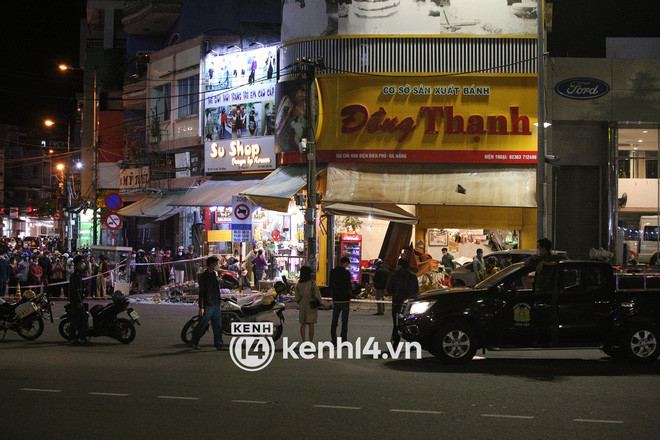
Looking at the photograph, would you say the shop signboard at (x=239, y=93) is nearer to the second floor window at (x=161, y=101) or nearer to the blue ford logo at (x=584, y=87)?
the second floor window at (x=161, y=101)

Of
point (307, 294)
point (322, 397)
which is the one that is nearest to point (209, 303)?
point (307, 294)

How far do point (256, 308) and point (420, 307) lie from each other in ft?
13.3

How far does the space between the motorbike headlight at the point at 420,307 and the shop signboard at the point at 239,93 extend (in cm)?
1975

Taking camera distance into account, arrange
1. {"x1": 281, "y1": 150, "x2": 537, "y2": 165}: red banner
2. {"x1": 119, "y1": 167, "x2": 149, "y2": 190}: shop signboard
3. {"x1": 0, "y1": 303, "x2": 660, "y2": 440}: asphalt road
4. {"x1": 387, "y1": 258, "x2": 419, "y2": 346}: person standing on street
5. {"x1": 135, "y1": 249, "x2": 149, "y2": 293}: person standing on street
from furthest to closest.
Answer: {"x1": 119, "y1": 167, "x2": 149, "y2": 190}: shop signboard, {"x1": 135, "y1": 249, "x2": 149, "y2": 293}: person standing on street, {"x1": 281, "y1": 150, "x2": 537, "y2": 165}: red banner, {"x1": 387, "y1": 258, "x2": 419, "y2": 346}: person standing on street, {"x1": 0, "y1": 303, "x2": 660, "y2": 440}: asphalt road

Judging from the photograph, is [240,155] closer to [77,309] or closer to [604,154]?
[604,154]

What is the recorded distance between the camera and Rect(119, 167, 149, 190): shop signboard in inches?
1570

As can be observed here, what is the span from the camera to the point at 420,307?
12.6 m

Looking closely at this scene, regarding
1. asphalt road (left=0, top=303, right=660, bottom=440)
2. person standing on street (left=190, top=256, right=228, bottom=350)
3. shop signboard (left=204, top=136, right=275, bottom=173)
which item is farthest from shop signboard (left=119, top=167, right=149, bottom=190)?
person standing on street (left=190, top=256, right=228, bottom=350)

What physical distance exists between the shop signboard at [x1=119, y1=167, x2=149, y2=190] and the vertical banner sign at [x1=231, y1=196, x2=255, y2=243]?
Answer: 40.6 ft

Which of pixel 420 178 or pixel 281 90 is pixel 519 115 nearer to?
pixel 420 178

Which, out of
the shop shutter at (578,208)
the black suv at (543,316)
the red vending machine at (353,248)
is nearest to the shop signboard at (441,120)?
the shop shutter at (578,208)

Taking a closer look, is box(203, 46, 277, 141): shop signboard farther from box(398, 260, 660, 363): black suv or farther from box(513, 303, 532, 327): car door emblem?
box(513, 303, 532, 327): car door emblem

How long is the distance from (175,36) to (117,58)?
16106mm

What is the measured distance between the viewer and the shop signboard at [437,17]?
2762 cm
